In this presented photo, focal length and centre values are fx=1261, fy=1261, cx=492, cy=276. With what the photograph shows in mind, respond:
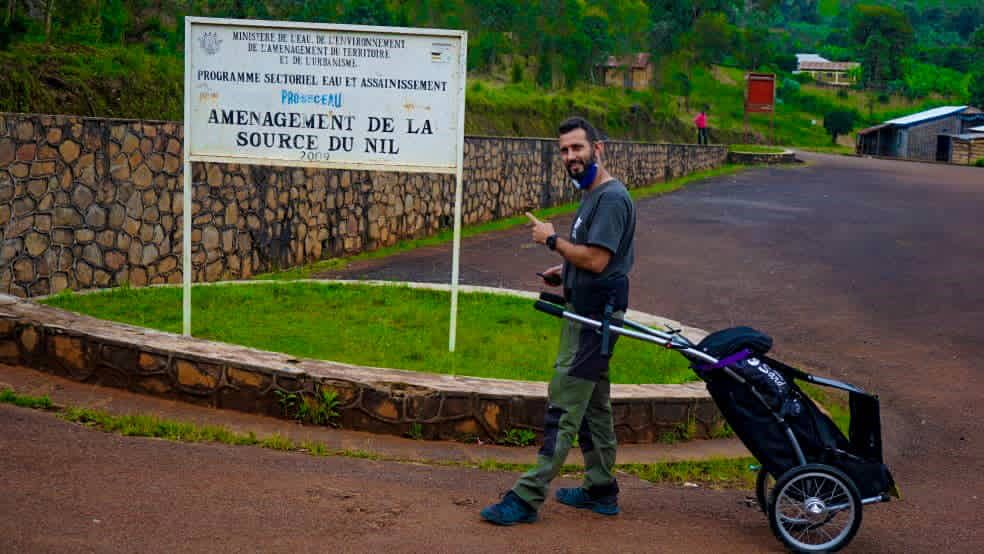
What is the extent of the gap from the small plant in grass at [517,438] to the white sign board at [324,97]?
148cm

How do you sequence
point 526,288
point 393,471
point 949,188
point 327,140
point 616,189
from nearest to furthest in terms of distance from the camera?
point 616,189 → point 393,471 → point 327,140 → point 526,288 → point 949,188

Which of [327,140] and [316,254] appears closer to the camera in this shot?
[327,140]

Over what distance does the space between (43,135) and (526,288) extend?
204 inches

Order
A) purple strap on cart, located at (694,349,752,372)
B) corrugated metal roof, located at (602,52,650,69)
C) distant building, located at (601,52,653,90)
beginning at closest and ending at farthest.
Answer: purple strap on cart, located at (694,349,752,372) < distant building, located at (601,52,653,90) < corrugated metal roof, located at (602,52,650,69)

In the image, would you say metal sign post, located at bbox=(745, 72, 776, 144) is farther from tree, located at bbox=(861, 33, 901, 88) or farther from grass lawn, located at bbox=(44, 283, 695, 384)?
tree, located at bbox=(861, 33, 901, 88)

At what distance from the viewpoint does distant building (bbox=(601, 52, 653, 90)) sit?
2080 inches

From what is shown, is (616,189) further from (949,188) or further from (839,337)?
(949,188)

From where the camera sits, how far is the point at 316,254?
14.7m

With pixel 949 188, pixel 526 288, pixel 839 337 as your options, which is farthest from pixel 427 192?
pixel 949 188

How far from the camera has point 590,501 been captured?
608cm

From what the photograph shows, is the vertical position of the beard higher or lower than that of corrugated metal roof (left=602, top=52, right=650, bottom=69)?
lower

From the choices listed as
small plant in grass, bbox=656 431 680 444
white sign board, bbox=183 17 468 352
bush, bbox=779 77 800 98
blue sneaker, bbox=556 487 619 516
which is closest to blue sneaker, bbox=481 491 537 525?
blue sneaker, bbox=556 487 619 516

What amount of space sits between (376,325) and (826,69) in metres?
118

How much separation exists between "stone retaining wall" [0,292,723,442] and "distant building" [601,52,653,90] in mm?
42844
